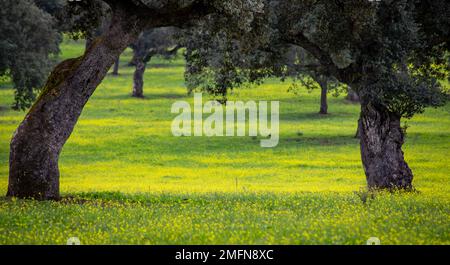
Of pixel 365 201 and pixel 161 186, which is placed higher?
pixel 365 201

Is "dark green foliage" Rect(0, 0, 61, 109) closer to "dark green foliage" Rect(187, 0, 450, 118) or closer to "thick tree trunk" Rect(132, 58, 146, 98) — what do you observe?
"thick tree trunk" Rect(132, 58, 146, 98)

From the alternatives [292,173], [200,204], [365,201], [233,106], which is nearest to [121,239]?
[200,204]

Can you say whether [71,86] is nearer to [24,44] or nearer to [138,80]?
[24,44]

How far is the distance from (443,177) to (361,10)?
60.0 ft

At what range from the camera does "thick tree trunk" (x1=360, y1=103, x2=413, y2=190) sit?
2822cm

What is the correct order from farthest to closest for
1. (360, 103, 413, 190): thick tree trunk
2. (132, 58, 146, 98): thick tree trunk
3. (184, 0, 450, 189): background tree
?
(132, 58, 146, 98): thick tree trunk → (360, 103, 413, 190): thick tree trunk → (184, 0, 450, 189): background tree

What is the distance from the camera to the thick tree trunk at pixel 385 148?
28219mm

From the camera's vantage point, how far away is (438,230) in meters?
15.9

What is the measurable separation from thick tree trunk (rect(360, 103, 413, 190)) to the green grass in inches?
54.0

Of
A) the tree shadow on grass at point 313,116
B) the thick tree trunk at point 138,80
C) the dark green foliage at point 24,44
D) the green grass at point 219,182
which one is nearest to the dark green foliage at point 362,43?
the green grass at point 219,182

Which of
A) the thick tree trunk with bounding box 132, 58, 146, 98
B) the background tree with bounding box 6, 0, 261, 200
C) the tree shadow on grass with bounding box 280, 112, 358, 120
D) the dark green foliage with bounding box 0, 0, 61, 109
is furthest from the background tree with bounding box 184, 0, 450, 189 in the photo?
the thick tree trunk with bounding box 132, 58, 146, 98

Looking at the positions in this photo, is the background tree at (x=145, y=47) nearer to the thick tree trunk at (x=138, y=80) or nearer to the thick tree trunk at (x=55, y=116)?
the thick tree trunk at (x=138, y=80)
